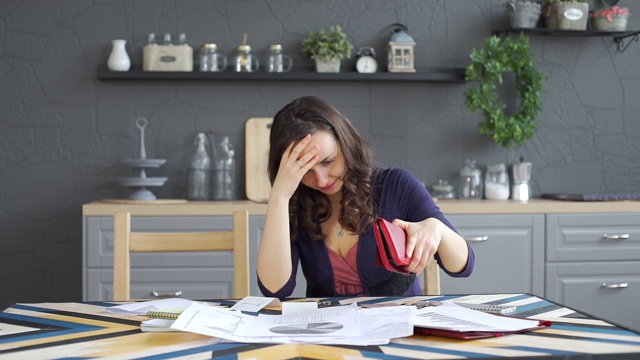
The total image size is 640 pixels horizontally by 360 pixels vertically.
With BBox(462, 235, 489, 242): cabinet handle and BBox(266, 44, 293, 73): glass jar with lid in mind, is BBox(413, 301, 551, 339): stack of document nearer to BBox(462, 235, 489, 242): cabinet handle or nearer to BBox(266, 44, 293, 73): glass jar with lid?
BBox(462, 235, 489, 242): cabinet handle

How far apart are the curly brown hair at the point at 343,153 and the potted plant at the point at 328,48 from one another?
182 cm

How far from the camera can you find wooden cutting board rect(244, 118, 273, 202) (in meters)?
4.15

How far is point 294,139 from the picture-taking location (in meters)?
2.10

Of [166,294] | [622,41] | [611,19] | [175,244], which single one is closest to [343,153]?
[175,244]

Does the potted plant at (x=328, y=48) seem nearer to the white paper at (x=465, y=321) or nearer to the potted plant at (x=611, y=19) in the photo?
the potted plant at (x=611, y=19)

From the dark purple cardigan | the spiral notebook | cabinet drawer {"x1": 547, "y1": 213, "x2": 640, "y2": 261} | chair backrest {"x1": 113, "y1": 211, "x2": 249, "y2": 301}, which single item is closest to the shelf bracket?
cabinet drawer {"x1": 547, "y1": 213, "x2": 640, "y2": 261}

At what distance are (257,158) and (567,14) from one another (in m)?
1.78

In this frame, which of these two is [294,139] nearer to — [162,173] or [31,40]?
[162,173]

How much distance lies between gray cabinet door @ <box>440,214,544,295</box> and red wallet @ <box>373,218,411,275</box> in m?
2.13

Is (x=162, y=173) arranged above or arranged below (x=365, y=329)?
above

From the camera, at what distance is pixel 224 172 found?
412 centimetres

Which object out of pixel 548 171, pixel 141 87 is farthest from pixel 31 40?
pixel 548 171

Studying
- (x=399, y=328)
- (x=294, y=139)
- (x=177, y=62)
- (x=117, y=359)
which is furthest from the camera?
(x=177, y=62)

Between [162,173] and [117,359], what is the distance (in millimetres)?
2850
